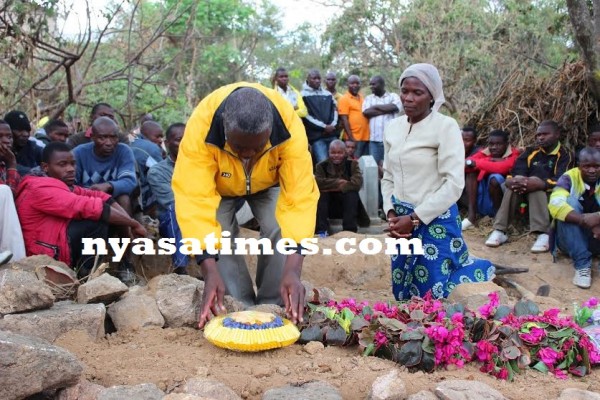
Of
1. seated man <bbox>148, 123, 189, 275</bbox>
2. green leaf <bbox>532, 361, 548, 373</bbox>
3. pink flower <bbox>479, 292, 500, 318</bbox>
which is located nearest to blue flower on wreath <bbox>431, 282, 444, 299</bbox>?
pink flower <bbox>479, 292, 500, 318</bbox>

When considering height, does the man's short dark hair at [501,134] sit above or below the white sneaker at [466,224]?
above

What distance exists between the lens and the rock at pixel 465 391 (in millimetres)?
2318

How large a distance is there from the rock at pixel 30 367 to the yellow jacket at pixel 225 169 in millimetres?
920

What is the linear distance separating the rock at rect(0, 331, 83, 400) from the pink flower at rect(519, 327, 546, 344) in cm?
190

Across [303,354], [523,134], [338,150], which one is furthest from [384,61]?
[303,354]

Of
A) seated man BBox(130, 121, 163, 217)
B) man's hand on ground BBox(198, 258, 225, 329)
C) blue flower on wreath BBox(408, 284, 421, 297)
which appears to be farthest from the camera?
seated man BBox(130, 121, 163, 217)

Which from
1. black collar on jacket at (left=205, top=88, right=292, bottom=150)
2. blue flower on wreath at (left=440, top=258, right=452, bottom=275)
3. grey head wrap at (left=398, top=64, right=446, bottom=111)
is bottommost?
blue flower on wreath at (left=440, top=258, right=452, bottom=275)

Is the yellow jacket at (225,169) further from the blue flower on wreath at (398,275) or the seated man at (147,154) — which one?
the seated man at (147,154)

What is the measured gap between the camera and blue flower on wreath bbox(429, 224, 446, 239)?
3.74 metres

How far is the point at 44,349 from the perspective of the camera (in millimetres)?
2316

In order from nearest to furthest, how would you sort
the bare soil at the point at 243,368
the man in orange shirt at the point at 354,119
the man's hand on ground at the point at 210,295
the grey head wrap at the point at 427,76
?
1. the bare soil at the point at 243,368
2. the man's hand on ground at the point at 210,295
3. the grey head wrap at the point at 427,76
4. the man in orange shirt at the point at 354,119

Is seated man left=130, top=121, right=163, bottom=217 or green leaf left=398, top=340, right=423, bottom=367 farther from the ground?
seated man left=130, top=121, right=163, bottom=217

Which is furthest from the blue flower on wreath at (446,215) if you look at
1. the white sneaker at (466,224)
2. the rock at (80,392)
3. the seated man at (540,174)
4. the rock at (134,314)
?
the white sneaker at (466,224)

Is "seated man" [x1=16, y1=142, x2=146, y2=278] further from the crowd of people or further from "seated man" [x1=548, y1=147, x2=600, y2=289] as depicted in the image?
"seated man" [x1=548, y1=147, x2=600, y2=289]
